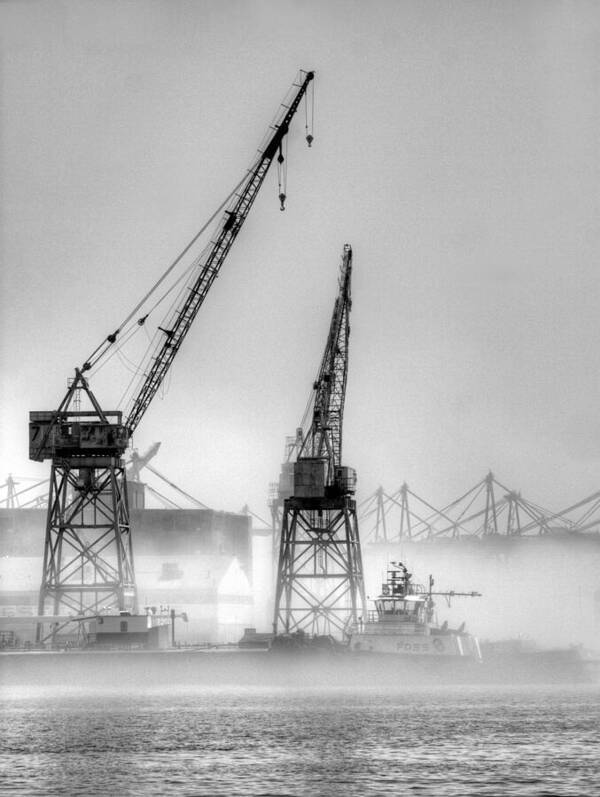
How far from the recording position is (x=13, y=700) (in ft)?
396

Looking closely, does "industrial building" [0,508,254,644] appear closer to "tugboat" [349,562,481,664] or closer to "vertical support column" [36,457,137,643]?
"vertical support column" [36,457,137,643]

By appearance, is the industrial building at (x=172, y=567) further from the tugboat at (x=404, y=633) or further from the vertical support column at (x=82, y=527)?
the tugboat at (x=404, y=633)

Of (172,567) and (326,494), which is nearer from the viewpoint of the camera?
(326,494)

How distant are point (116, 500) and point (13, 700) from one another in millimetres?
26129

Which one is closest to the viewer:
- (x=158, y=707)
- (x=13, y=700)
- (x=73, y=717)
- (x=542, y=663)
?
(x=73, y=717)

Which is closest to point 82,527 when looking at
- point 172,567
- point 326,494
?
point 326,494

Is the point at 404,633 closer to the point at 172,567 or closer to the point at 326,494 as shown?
the point at 326,494

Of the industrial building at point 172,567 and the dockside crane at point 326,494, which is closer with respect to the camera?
the dockside crane at point 326,494

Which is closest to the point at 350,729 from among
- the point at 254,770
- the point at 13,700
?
the point at 254,770

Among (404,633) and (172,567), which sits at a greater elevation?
(172,567)

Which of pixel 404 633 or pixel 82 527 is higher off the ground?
pixel 82 527

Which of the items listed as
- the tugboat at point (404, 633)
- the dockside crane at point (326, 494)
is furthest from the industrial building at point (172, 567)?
the tugboat at point (404, 633)

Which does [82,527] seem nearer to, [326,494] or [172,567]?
[326,494]

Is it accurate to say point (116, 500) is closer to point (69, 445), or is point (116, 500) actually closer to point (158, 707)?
point (69, 445)
